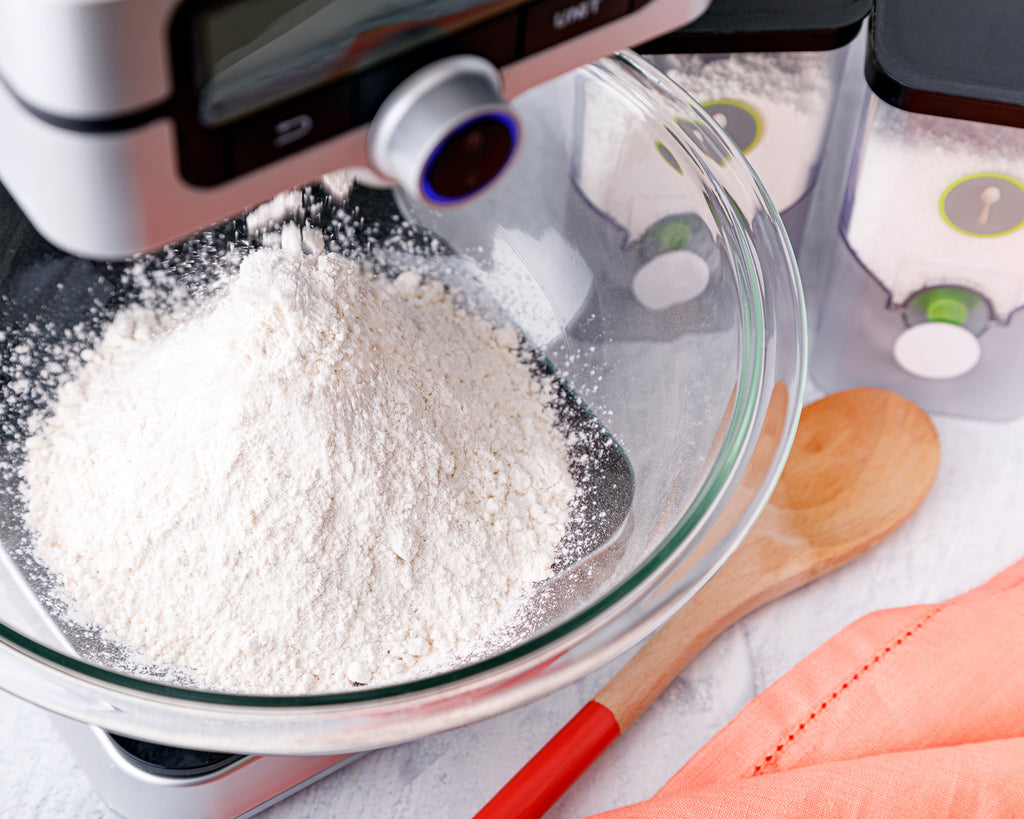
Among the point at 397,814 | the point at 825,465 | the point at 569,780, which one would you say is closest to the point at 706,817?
the point at 569,780

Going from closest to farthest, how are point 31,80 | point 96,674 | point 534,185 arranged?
point 31,80 < point 96,674 < point 534,185

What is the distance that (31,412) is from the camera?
0.64 m

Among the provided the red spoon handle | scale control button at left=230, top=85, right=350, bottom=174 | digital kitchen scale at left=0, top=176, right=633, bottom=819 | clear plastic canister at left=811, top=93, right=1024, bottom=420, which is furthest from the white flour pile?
clear plastic canister at left=811, top=93, right=1024, bottom=420

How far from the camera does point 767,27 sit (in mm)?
667

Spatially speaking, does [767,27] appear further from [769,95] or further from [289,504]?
[289,504]

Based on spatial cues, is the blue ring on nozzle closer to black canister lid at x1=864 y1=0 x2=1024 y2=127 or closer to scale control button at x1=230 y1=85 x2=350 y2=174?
scale control button at x1=230 y1=85 x2=350 y2=174

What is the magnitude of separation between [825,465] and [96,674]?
0.53 metres

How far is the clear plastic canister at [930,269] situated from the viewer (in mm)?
696

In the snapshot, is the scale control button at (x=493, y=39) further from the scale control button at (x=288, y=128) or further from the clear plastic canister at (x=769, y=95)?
the clear plastic canister at (x=769, y=95)

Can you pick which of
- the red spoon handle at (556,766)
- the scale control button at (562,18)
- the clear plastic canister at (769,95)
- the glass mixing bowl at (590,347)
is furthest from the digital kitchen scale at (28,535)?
the scale control button at (562,18)

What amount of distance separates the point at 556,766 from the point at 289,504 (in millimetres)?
239

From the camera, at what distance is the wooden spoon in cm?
66

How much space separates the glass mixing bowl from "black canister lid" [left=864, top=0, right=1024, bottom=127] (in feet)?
0.41

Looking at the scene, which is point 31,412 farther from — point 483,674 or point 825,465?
point 825,465
